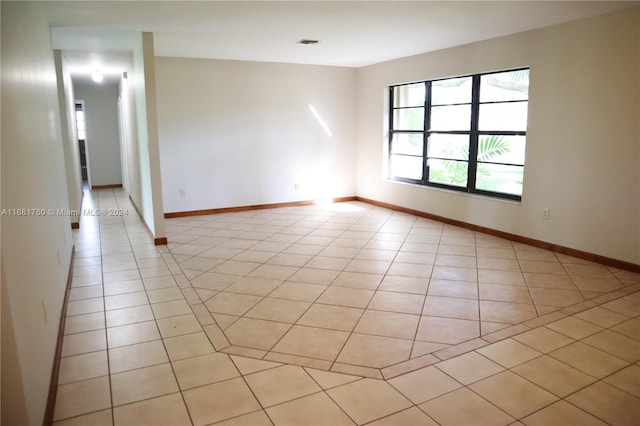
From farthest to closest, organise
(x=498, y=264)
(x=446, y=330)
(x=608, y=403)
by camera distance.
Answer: (x=498, y=264)
(x=446, y=330)
(x=608, y=403)

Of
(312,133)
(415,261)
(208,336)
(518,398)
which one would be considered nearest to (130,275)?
(208,336)

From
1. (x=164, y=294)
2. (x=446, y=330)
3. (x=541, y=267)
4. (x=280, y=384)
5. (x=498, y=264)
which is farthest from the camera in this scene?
(x=498, y=264)

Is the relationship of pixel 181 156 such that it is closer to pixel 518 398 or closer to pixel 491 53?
pixel 491 53

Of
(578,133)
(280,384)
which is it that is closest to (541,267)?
(578,133)

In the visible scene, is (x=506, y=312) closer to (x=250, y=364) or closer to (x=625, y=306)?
(x=625, y=306)

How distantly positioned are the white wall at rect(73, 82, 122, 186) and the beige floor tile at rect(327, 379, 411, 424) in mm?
9745

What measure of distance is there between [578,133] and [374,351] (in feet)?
10.5

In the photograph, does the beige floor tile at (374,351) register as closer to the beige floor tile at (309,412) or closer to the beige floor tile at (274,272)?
the beige floor tile at (309,412)

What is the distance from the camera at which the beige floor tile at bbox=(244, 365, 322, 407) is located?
7.19ft

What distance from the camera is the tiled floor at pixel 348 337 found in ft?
6.95

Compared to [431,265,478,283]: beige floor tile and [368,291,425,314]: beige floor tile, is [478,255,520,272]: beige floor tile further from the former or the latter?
[368,291,425,314]: beige floor tile

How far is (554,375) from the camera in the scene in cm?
238

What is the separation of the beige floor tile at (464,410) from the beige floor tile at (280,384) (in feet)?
1.89

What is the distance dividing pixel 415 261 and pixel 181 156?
389 centimetres
